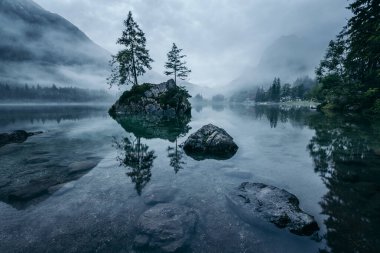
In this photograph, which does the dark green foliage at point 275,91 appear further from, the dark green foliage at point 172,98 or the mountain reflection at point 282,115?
the dark green foliage at point 172,98

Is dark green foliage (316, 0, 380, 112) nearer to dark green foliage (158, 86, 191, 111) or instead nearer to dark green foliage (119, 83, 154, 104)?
dark green foliage (158, 86, 191, 111)

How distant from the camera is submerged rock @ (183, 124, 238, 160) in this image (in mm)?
15061

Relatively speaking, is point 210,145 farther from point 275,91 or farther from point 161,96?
point 275,91

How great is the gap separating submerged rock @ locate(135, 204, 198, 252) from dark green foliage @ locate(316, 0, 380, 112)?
18541 mm

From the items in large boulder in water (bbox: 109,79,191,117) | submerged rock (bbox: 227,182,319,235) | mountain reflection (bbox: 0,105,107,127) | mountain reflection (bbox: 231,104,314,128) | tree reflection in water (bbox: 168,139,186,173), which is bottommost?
mountain reflection (bbox: 0,105,107,127)

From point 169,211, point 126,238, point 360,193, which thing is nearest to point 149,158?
point 169,211

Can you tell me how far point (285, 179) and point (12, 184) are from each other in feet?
42.5

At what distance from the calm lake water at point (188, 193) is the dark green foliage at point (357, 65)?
9.10 m

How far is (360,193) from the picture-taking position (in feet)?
26.6

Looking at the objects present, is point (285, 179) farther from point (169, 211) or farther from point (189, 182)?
point (169, 211)

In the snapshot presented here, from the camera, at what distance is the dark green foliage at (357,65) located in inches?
667

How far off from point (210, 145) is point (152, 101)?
36102 millimetres

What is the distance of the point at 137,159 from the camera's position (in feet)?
44.7

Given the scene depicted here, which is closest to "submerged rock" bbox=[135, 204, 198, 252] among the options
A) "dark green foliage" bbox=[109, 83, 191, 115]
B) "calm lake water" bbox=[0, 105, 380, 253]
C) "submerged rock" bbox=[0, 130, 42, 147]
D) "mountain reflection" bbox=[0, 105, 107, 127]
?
"calm lake water" bbox=[0, 105, 380, 253]
